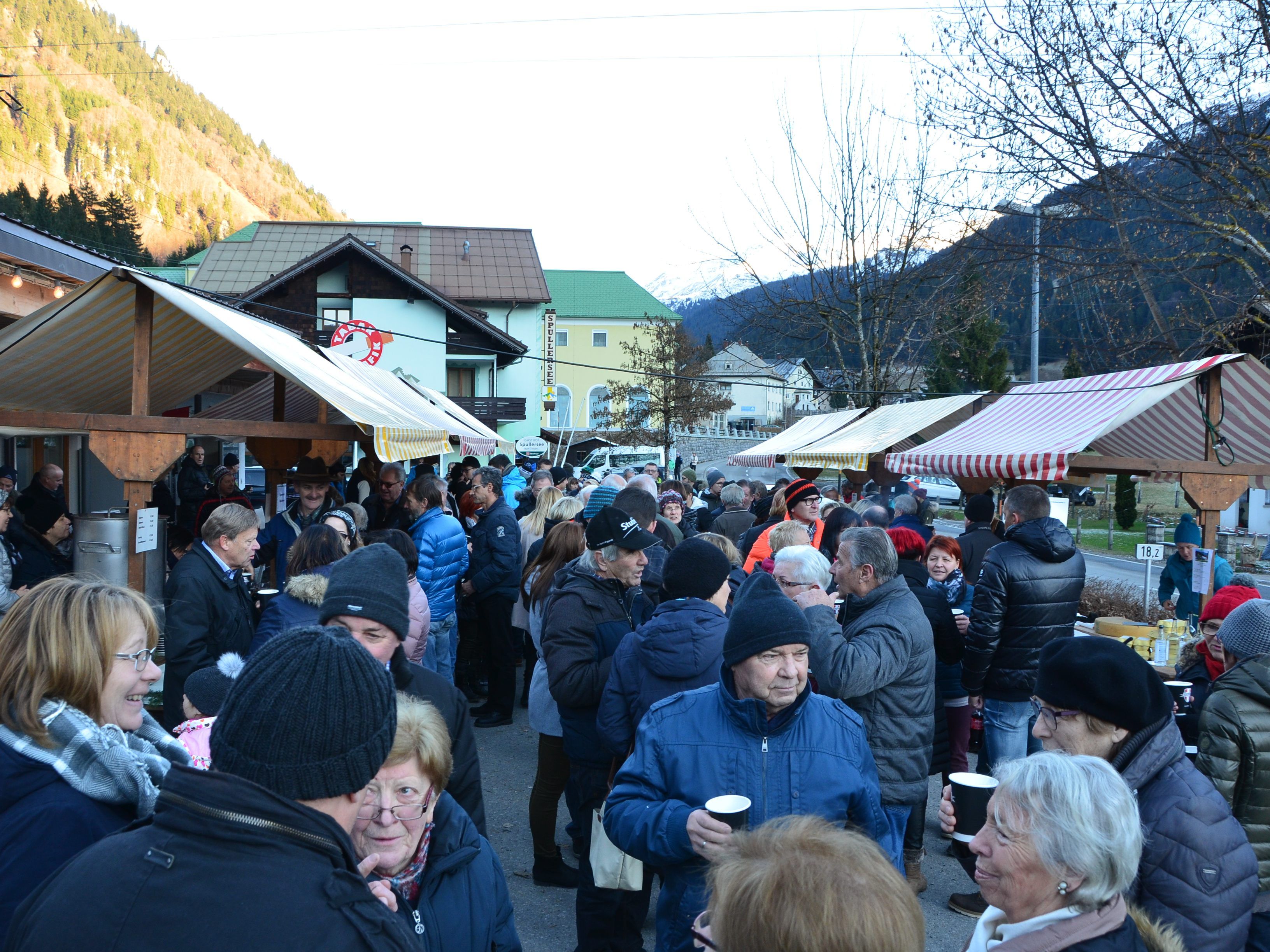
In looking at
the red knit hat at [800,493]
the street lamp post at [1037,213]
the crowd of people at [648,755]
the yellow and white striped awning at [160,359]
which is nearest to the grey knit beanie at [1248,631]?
the crowd of people at [648,755]

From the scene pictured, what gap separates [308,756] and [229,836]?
0.49 feet

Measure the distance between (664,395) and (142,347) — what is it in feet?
124

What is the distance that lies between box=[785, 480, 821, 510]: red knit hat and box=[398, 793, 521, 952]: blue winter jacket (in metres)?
5.16

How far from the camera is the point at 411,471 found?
64.2ft

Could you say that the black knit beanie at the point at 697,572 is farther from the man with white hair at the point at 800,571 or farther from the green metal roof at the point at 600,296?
the green metal roof at the point at 600,296

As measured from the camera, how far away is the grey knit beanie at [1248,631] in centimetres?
316

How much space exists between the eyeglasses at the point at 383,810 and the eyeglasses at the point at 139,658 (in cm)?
74

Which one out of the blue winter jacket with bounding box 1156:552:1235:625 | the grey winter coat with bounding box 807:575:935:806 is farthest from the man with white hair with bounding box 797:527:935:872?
the blue winter jacket with bounding box 1156:552:1235:625

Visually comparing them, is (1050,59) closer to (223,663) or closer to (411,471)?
(223,663)

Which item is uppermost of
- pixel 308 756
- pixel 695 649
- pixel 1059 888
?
pixel 308 756

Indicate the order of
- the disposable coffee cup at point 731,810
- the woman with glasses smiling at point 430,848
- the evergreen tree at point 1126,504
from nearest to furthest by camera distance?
1. the woman with glasses smiling at point 430,848
2. the disposable coffee cup at point 731,810
3. the evergreen tree at point 1126,504

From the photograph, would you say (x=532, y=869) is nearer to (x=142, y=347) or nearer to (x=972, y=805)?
(x=972, y=805)

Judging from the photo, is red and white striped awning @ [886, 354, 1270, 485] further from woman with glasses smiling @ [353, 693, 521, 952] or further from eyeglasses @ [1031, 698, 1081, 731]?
woman with glasses smiling @ [353, 693, 521, 952]

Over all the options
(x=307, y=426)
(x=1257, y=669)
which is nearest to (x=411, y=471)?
(x=307, y=426)
